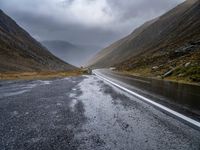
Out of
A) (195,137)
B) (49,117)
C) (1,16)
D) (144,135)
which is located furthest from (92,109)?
(1,16)

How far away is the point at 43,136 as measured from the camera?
199 inches

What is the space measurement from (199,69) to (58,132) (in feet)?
80.1

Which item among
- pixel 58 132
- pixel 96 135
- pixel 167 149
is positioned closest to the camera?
pixel 167 149

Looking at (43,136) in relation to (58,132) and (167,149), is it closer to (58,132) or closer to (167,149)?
(58,132)

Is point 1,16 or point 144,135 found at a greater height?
point 1,16

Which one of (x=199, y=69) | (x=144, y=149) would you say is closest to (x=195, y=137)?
(x=144, y=149)

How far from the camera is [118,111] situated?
7.71 meters

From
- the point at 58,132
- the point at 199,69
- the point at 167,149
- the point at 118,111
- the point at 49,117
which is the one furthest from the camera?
the point at 199,69

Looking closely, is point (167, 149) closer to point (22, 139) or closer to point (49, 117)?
point (22, 139)

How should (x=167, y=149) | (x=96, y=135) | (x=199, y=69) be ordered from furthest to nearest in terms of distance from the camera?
1. (x=199, y=69)
2. (x=96, y=135)
3. (x=167, y=149)

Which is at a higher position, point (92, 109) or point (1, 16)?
point (1, 16)

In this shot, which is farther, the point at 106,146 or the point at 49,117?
the point at 49,117

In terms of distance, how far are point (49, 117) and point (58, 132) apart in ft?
5.83

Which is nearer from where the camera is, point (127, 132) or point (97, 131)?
point (127, 132)
